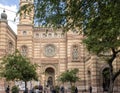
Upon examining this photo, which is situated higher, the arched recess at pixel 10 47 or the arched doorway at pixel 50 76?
the arched recess at pixel 10 47

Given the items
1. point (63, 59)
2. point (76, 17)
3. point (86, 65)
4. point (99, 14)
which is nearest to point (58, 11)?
point (76, 17)

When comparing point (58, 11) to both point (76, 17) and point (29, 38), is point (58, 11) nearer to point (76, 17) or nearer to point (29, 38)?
point (76, 17)

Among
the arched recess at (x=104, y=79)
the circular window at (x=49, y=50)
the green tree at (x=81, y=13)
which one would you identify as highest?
the circular window at (x=49, y=50)

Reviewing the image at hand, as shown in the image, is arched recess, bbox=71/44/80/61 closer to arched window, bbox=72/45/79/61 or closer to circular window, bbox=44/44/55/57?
arched window, bbox=72/45/79/61

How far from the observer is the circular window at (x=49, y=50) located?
49.0 metres

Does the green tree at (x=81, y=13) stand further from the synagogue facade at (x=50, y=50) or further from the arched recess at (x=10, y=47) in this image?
the arched recess at (x=10, y=47)

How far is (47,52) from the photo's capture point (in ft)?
161

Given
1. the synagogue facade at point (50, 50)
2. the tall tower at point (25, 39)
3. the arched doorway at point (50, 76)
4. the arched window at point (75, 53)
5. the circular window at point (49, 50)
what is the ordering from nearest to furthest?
the synagogue facade at point (50, 50) < the arched window at point (75, 53) < the tall tower at point (25, 39) < the circular window at point (49, 50) < the arched doorway at point (50, 76)

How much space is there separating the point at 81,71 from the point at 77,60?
1728 mm

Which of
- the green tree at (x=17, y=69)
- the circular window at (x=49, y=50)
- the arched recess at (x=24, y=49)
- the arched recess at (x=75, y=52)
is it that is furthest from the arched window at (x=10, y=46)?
the green tree at (x=17, y=69)

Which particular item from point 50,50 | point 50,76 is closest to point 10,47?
point 50,50

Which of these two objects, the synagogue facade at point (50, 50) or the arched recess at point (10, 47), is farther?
the synagogue facade at point (50, 50)

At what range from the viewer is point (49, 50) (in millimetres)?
49000

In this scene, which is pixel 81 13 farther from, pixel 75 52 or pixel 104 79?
pixel 75 52
